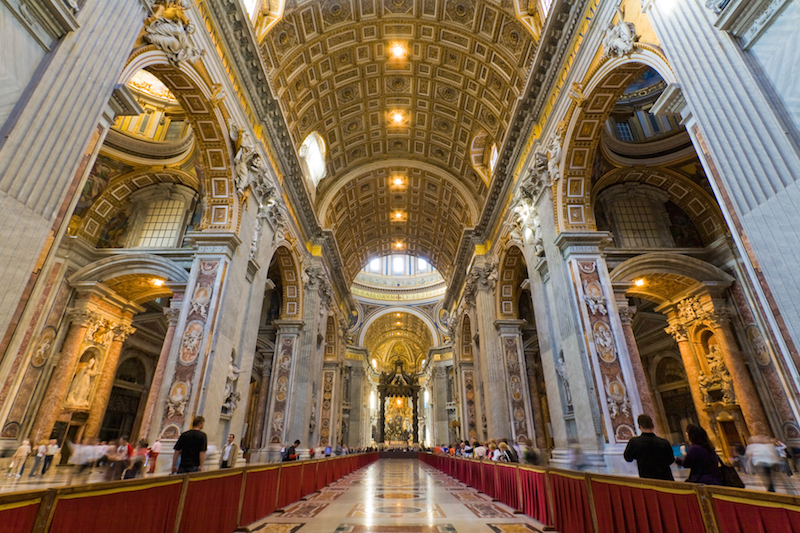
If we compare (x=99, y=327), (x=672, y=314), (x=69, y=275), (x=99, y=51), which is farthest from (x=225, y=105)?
(x=672, y=314)

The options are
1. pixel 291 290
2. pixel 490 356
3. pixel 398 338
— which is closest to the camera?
pixel 490 356

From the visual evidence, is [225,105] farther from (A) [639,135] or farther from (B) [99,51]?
(A) [639,135]

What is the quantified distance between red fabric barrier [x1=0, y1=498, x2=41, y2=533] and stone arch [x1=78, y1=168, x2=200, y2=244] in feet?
39.8

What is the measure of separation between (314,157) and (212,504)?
14.9 metres

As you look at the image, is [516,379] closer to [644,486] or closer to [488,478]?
[488,478]

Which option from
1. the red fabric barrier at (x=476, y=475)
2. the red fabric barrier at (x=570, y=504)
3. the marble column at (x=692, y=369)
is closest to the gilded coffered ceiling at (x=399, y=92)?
the marble column at (x=692, y=369)

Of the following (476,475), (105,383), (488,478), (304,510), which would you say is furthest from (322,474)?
(105,383)

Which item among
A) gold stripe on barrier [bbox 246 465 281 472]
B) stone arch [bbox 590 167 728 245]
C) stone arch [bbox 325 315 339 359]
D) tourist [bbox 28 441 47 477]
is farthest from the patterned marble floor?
stone arch [bbox 325 315 339 359]

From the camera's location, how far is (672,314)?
12.5 metres

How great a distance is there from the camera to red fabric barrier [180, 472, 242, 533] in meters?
3.68

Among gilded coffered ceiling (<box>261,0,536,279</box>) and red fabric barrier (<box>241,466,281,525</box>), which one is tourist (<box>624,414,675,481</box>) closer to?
red fabric barrier (<box>241,466,281,525</box>)

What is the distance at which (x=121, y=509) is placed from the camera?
2.90 meters

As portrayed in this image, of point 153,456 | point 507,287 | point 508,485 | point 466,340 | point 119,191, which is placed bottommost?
point 508,485

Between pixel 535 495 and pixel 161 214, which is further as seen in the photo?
pixel 161 214
